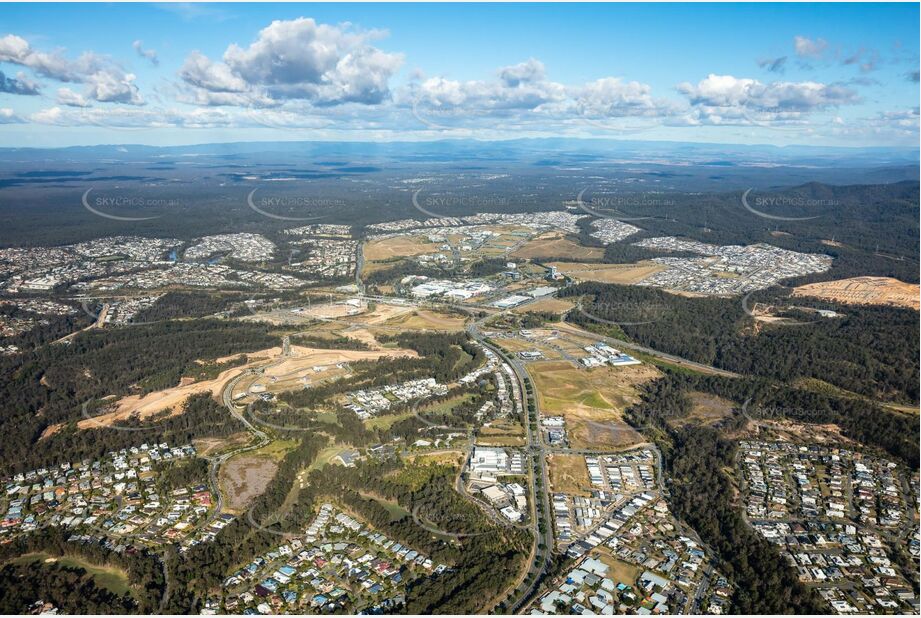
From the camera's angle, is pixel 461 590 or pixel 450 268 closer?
pixel 461 590

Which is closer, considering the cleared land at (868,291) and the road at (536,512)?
the road at (536,512)

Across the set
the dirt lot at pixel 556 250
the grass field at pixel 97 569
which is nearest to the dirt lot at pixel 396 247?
the dirt lot at pixel 556 250

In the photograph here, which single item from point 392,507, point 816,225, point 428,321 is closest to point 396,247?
point 428,321

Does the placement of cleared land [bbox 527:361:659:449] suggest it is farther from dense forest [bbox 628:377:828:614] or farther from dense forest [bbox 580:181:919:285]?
dense forest [bbox 580:181:919:285]

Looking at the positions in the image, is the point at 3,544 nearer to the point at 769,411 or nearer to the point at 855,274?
the point at 769,411

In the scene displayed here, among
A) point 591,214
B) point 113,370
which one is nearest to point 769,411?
point 113,370

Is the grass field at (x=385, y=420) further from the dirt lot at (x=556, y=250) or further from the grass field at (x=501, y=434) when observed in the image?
the dirt lot at (x=556, y=250)
